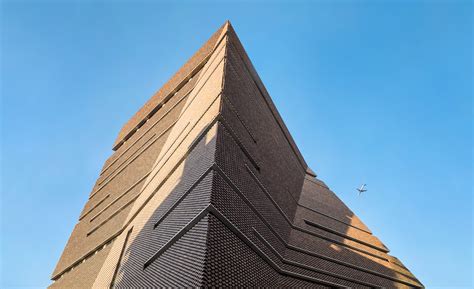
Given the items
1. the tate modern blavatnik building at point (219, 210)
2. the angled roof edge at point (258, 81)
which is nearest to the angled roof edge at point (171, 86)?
the tate modern blavatnik building at point (219, 210)

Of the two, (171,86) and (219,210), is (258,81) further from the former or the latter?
(219,210)

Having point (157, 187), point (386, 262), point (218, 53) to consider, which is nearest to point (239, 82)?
point (218, 53)

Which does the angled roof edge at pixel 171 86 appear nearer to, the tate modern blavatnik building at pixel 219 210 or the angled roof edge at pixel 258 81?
the tate modern blavatnik building at pixel 219 210

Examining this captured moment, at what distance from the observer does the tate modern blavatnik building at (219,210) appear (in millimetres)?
8016

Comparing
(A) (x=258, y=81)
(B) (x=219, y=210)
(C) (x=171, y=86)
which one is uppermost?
(C) (x=171, y=86)

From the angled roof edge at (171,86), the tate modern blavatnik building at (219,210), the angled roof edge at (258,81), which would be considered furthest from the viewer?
the angled roof edge at (171,86)

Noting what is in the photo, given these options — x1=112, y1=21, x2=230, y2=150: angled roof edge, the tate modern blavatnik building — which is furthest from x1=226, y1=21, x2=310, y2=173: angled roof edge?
x1=112, y1=21, x2=230, y2=150: angled roof edge

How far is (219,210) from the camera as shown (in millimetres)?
8148

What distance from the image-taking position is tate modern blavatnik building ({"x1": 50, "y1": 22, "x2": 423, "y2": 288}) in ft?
26.3

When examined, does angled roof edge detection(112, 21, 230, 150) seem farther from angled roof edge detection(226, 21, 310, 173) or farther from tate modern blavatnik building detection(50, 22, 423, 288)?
angled roof edge detection(226, 21, 310, 173)

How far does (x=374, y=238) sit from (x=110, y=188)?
48.6ft

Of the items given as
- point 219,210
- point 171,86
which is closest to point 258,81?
point 171,86

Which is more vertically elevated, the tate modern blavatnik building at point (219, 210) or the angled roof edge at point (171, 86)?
the angled roof edge at point (171, 86)

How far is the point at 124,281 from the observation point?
30.9 feet
